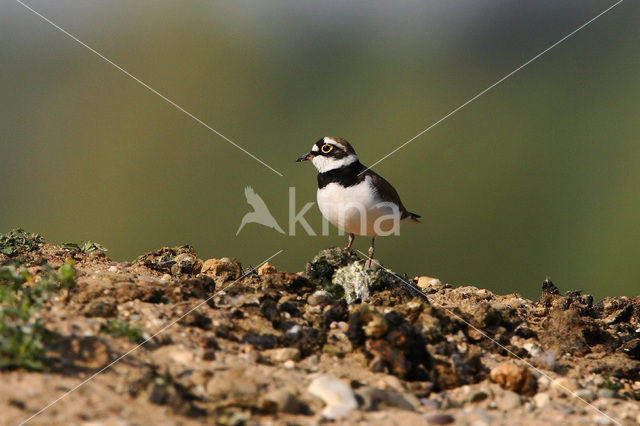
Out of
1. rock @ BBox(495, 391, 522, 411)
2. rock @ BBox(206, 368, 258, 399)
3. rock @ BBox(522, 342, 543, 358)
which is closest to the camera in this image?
rock @ BBox(206, 368, 258, 399)

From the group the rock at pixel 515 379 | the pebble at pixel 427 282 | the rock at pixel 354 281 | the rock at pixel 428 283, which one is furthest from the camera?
the pebble at pixel 427 282

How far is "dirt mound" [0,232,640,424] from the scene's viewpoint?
371cm

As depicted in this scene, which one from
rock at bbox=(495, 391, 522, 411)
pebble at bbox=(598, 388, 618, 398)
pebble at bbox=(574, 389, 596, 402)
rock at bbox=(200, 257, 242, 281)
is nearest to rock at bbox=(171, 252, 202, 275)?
rock at bbox=(200, 257, 242, 281)

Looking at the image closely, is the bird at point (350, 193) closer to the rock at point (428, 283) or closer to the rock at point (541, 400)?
the rock at point (428, 283)

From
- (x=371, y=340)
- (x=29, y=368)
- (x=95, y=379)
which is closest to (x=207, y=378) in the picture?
(x=95, y=379)

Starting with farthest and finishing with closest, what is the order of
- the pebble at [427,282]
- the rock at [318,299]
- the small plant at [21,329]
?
the pebble at [427,282]
the rock at [318,299]
the small plant at [21,329]

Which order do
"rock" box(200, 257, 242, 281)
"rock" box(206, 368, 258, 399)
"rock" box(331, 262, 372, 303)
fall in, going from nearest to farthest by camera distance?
"rock" box(206, 368, 258, 399) → "rock" box(331, 262, 372, 303) → "rock" box(200, 257, 242, 281)

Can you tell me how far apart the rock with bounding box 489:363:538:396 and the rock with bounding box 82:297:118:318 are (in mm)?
3023

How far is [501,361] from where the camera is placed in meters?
5.41

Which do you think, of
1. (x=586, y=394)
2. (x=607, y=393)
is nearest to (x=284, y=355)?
(x=586, y=394)

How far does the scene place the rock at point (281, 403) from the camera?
148 inches

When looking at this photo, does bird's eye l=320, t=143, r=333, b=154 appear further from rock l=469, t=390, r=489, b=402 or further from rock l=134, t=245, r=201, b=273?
Result: rock l=469, t=390, r=489, b=402

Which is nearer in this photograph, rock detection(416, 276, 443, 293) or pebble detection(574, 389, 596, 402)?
pebble detection(574, 389, 596, 402)

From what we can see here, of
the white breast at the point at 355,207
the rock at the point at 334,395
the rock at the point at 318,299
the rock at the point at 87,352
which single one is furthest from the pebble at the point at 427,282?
the rock at the point at 87,352
